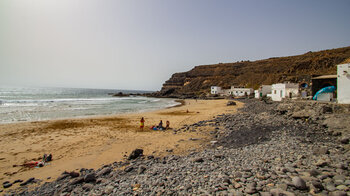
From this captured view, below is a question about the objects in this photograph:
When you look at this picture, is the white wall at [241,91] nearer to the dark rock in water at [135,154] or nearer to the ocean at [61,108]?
the ocean at [61,108]

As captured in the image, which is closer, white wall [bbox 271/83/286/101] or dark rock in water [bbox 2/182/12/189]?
dark rock in water [bbox 2/182/12/189]

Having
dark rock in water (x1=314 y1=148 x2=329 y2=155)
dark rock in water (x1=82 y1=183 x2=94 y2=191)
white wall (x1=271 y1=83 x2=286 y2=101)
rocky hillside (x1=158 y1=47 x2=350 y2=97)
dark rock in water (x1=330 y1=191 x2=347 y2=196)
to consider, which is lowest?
dark rock in water (x1=82 y1=183 x2=94 y2=191)

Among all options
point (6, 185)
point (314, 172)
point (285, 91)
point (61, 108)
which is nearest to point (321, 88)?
point (285, 91)

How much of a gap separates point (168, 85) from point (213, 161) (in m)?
104

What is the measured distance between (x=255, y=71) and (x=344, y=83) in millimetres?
64737

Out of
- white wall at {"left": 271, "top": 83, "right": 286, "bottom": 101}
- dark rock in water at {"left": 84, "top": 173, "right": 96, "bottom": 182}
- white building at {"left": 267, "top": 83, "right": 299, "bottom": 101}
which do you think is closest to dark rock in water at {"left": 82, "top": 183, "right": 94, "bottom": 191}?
dark rock in water at {"left": 84, "top": 173, "right": 96, "bottom": 182}

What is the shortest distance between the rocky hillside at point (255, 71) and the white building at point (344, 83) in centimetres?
2880

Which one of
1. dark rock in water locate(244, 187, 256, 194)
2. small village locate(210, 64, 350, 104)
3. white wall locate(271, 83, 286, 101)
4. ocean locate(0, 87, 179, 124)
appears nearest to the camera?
dark rock in water locate(244, 187, 256, 194)

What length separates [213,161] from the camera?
5441 millimetres

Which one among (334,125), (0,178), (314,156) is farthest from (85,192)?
(334,125)

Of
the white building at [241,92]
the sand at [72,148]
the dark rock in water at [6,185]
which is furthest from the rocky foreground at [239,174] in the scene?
the white building at [241,92]

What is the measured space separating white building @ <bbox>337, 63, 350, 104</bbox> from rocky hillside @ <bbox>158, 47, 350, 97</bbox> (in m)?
28.8

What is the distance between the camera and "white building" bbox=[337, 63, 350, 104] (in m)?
11.9

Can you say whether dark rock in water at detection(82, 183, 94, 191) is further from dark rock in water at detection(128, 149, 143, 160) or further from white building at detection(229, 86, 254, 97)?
white building at detection(229, 86, 254, 97)
